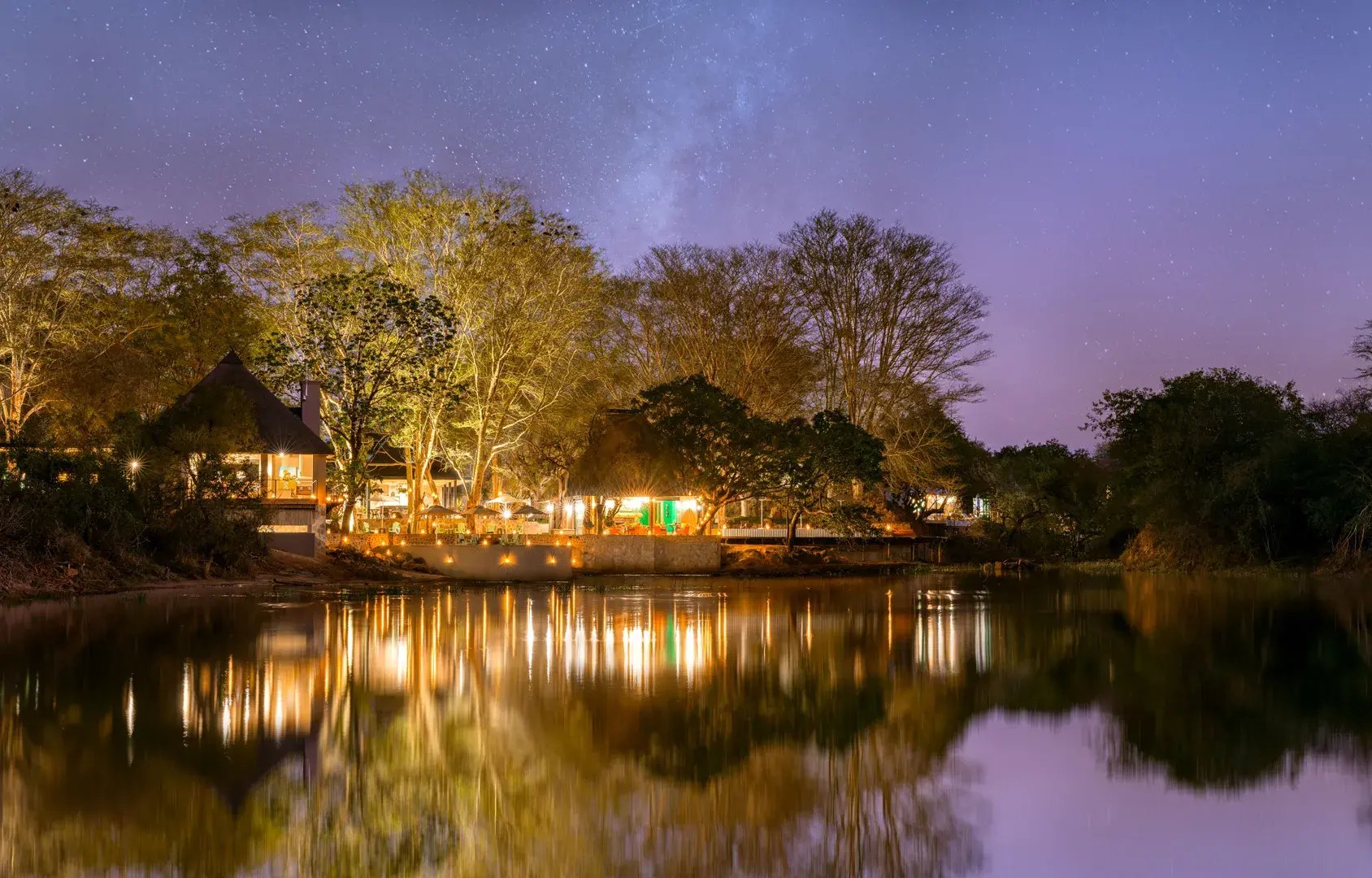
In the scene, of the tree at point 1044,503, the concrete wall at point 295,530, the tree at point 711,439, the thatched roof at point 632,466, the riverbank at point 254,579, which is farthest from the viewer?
the tree at point 1044,503

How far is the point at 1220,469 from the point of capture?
44844 millimetres

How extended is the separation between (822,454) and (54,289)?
28.6m

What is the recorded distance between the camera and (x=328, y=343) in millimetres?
A: 45656

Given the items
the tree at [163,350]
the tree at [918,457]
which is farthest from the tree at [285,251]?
the tree at [918,457]

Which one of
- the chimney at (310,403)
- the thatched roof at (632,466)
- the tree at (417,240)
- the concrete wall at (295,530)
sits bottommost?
the concrete wall at (295,530)

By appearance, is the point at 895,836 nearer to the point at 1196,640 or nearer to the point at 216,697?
the point at 216,697

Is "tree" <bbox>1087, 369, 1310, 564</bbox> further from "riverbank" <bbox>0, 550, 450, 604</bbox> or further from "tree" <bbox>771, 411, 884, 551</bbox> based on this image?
"riverbank" <bbox>0, 550, 450, 604</bbox>

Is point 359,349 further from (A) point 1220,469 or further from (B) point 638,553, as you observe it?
(A) point 1220,469

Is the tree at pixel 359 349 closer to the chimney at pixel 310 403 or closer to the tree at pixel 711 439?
the chimney at pixel 310 403

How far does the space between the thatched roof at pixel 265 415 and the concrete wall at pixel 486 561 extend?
210 inches

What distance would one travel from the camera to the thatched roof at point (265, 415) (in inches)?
1654

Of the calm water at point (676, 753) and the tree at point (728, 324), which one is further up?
the tree at point (728, 324)

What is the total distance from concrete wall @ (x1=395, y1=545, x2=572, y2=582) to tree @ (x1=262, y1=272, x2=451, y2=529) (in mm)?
4171

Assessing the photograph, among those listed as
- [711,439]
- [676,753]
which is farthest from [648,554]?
[676,753]
